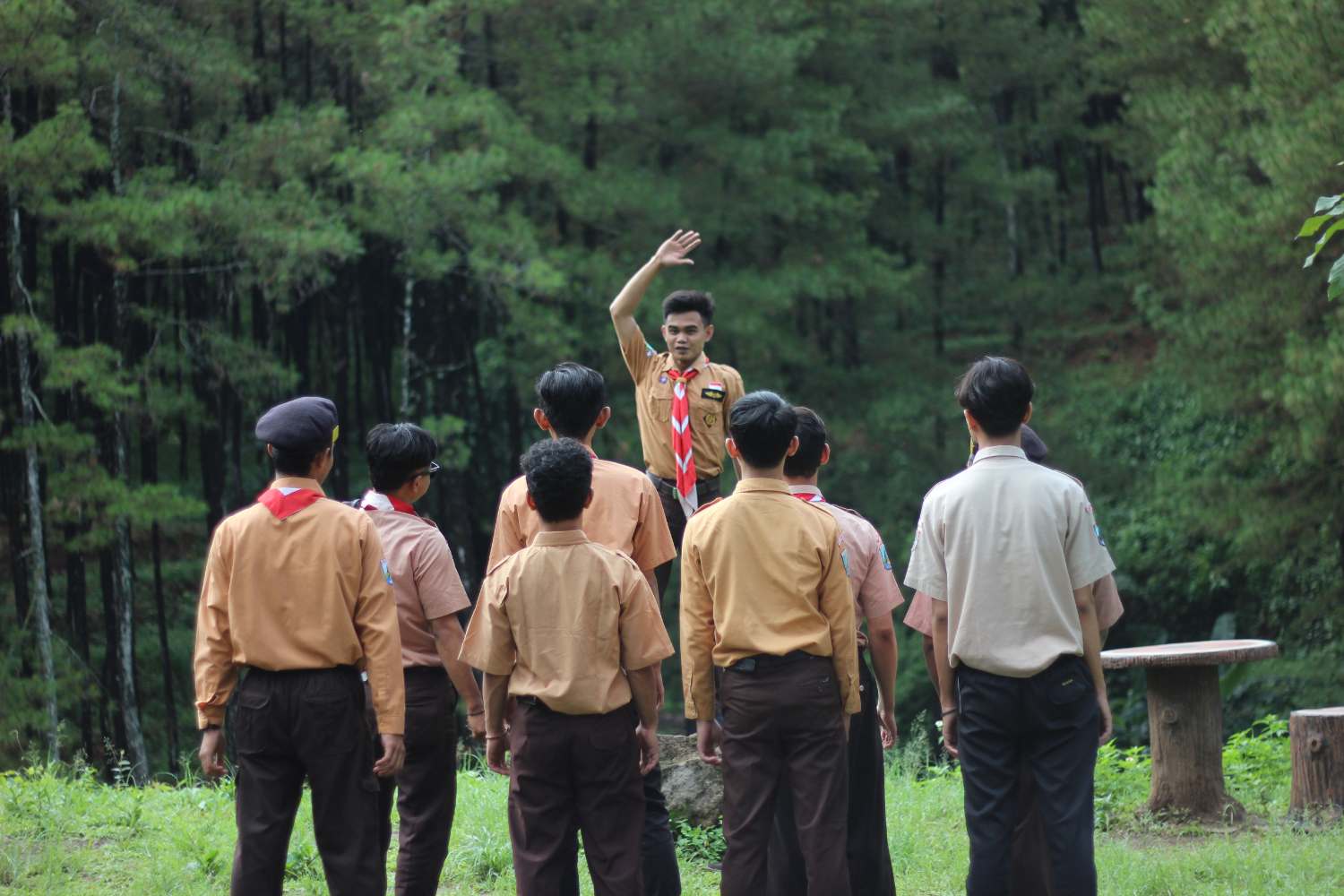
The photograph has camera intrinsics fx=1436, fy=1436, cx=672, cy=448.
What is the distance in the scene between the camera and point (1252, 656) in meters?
6.45

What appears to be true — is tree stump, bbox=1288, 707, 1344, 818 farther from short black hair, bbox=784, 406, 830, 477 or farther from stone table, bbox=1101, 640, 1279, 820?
short black hair, bbox=784, 406, 830, 477

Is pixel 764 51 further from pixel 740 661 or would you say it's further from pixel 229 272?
pixel 740 661

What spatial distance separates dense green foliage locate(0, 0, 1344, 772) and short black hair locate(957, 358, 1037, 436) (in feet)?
28.0

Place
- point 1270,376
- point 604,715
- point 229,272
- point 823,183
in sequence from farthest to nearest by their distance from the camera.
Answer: point 823,183 → point 229,272 → point 1270,376 → point 604,715

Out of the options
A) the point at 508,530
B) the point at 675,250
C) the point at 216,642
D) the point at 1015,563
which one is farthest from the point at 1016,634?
the point at 675,250

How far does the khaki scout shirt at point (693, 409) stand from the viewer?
621cm

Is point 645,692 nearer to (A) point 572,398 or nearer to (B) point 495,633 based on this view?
(B) point 495,633

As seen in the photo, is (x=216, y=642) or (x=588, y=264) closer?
(x=216, y=642)

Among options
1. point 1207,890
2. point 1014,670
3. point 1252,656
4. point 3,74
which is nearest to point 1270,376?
point 1252,656

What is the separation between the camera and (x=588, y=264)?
18.3 meters

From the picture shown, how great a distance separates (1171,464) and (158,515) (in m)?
12.3

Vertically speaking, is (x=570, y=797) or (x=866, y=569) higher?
(x=866, y=569)

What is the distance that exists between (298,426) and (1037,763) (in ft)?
7.46

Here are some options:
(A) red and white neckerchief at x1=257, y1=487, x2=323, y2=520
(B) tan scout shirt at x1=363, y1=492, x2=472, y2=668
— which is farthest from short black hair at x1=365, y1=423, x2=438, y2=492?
(A) red and white neckerchief at x1=257, y1=487, x2=323, y2=520
